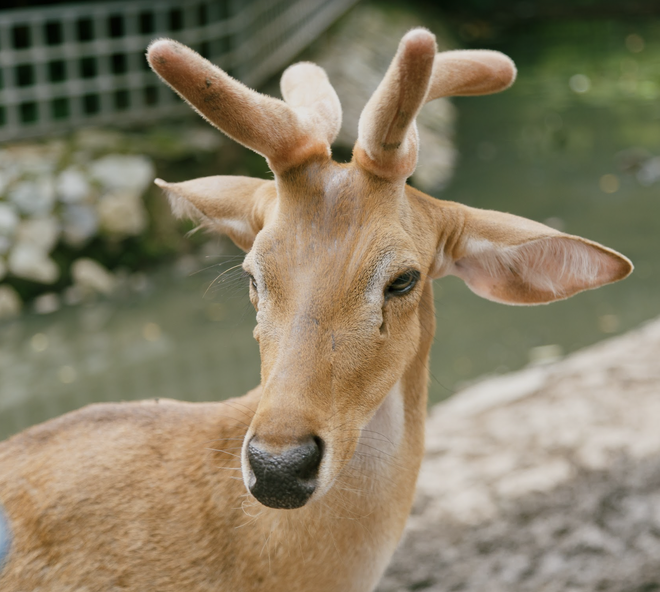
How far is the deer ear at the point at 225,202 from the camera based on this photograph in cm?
293

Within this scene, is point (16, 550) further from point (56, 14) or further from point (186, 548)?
point (56, 14)

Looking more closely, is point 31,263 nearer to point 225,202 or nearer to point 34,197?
point 34,197

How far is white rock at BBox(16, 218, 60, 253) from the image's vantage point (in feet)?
27.1

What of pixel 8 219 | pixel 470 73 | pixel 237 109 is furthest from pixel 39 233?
pixel 237 109

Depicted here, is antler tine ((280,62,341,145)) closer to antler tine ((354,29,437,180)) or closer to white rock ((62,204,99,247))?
antler tine ((354,29,437,180))

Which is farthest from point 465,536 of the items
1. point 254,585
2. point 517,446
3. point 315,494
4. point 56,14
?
point 56,14

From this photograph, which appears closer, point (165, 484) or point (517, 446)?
point (165, 484)

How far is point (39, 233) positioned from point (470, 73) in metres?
6.33

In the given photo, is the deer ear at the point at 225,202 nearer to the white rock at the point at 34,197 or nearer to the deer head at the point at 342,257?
the deer head at the point at 342,257

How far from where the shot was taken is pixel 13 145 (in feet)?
29.1

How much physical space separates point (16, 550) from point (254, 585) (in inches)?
31.6

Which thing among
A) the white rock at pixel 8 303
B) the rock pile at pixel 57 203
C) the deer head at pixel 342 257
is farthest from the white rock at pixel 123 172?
the deer head at pixel 342 257

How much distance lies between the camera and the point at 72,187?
853 centimetres

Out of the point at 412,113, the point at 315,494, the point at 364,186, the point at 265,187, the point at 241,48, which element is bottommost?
the point at 241,48
